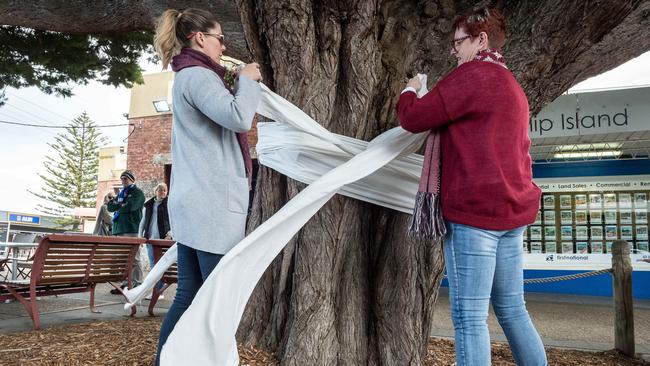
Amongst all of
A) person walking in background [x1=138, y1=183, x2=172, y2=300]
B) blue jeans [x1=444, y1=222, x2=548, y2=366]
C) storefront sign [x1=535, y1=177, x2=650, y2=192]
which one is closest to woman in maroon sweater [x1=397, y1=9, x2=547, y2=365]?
blue jeans [x1=444, y1=222, x2=548, y2=366]

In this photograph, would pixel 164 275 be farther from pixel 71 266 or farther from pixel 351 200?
pixel 351 200

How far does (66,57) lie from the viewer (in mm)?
7363

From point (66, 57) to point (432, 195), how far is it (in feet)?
22.5

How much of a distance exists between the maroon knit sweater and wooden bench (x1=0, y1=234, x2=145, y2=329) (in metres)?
4.04

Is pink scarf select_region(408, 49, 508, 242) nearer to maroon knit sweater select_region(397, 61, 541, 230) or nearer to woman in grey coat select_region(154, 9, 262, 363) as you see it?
maroon knit sweater select_region(397, 61, 541, 230)

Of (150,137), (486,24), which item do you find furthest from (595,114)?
(150,137)

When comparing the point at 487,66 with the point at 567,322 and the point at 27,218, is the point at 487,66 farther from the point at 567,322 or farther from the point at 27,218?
the point at 27,218

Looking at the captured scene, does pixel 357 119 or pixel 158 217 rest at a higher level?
pixel 357 119

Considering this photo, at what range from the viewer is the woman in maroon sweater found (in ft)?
7.16

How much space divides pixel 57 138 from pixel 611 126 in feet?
177

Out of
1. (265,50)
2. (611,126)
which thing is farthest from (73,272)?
(611,126)

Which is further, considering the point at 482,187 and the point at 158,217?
the point at 158,217

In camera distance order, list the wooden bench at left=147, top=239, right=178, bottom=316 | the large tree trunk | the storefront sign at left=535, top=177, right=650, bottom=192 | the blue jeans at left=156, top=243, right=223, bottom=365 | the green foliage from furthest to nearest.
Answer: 1. the storefront sign at left=535, top=177, right=650, bottom=192
2. the green foliage
3. the wooden bench at left=147, top=239, right=178, bottom=316
4. the large tree trunk
5. the blue jeans at left=156, top=243, right=223, bottom=365

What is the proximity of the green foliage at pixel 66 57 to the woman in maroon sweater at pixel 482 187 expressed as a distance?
19.7 ft
